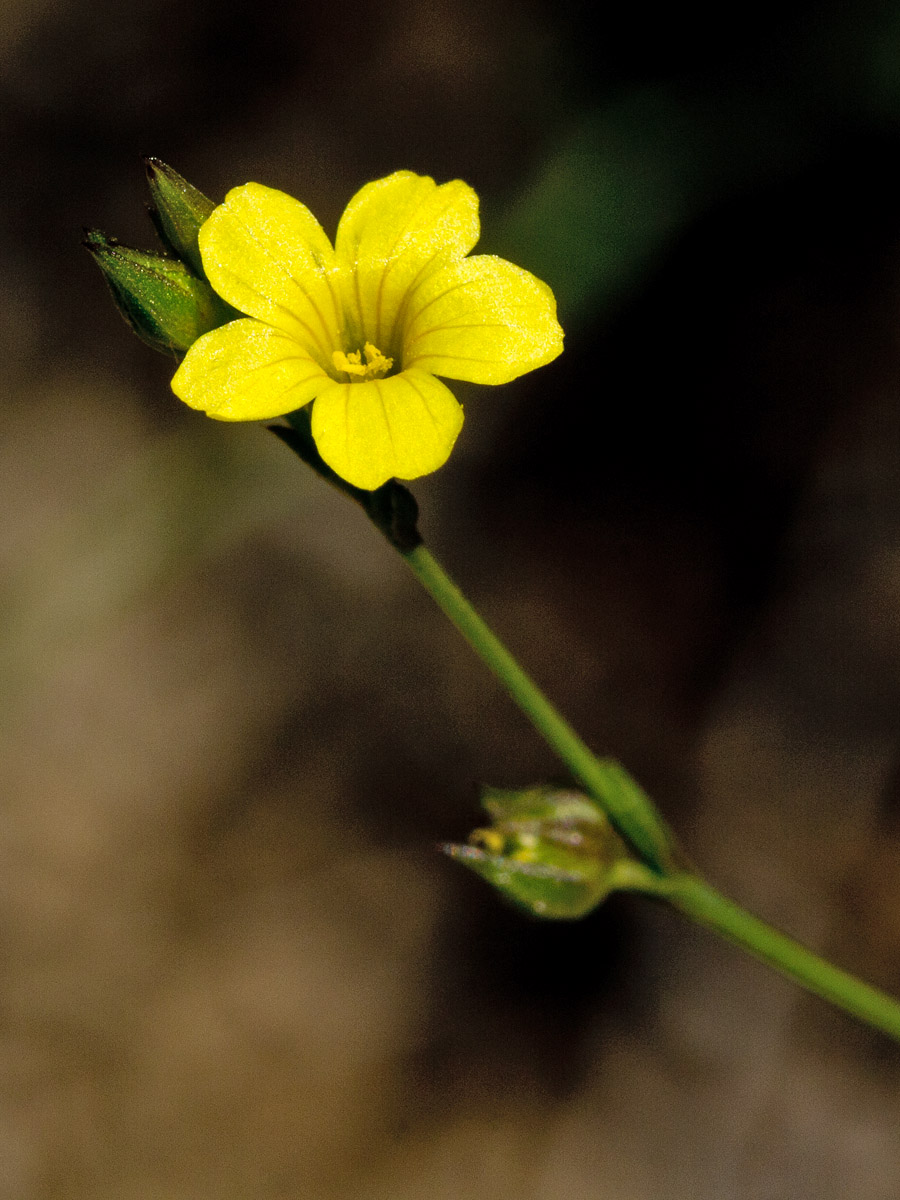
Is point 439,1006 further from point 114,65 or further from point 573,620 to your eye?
point 114,65

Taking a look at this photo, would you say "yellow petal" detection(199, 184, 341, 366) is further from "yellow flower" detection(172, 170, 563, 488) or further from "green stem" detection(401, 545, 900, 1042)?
"green stem" detection(401, 545, 900, 1042)

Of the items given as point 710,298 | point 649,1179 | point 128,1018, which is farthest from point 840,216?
point 128,1018

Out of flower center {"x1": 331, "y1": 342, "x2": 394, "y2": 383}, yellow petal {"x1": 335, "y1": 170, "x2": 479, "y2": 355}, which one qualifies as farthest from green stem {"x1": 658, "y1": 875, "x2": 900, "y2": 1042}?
yellow petal {"x1": 335, "y1": 170, "x2": 479, "y2": 355}

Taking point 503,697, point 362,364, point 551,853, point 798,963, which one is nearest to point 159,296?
point 362,364

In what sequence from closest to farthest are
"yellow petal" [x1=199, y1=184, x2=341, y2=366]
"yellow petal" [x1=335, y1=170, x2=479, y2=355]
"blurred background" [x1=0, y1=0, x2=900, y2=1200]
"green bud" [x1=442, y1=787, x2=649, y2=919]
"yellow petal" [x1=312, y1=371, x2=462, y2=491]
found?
"yellow petal" [x1=312, y1=371, x2=462, y2=491] < "yellow petal" [x1=199, y1=184, x2=341, y2=366] < "yellow petal" [x1=335, y1=170, x2=479, y2=355] < "green bud" [x1=442, y1=787, x2=649, y2=919] < "blurred background" [x1=0, y1=0, x2=900, y2=1200]

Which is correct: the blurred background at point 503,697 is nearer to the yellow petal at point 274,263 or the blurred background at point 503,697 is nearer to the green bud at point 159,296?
the yellow petal at point 274,263

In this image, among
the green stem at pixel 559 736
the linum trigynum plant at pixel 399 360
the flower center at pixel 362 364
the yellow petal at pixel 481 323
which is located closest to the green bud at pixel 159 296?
the linum trigynum plant at pixel 399 360
